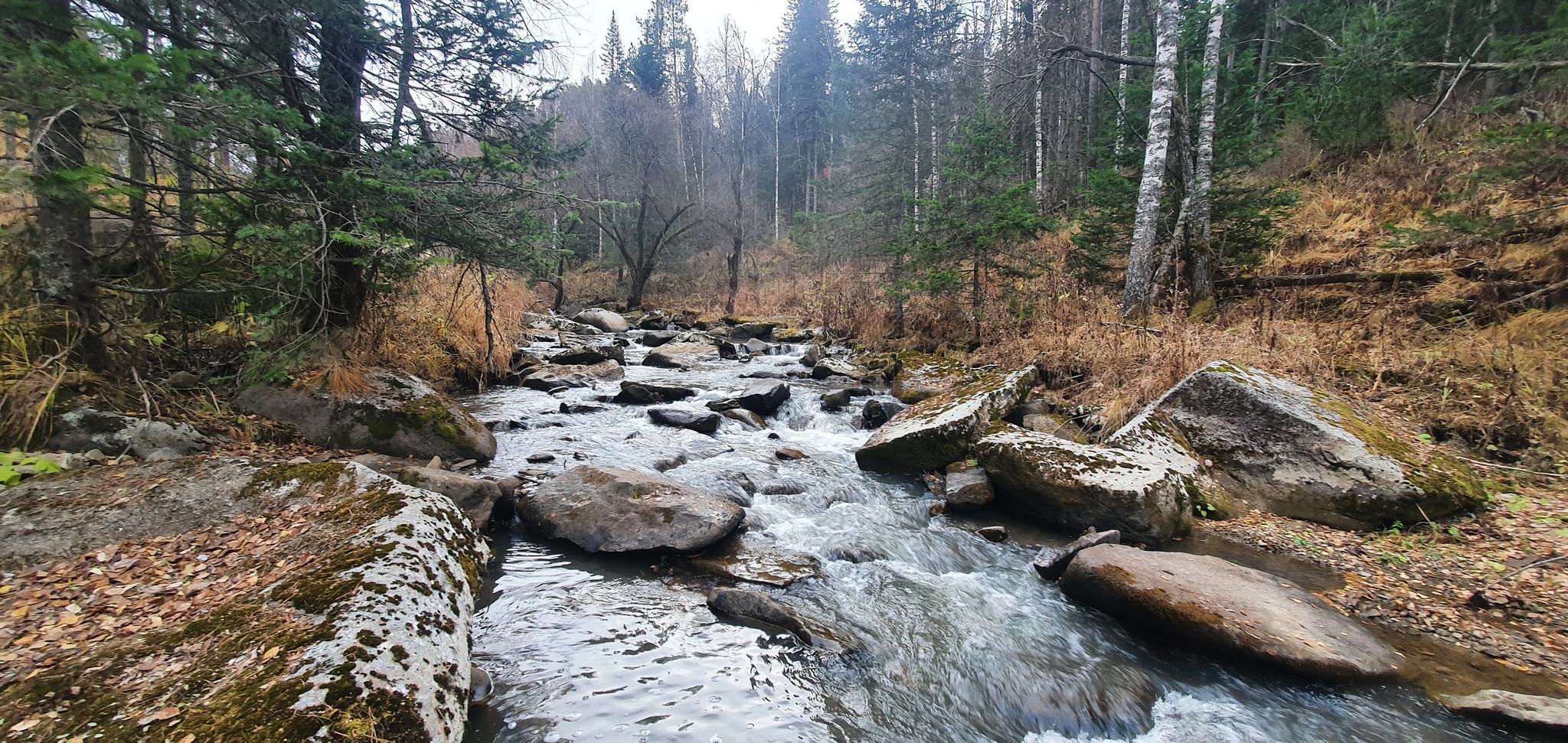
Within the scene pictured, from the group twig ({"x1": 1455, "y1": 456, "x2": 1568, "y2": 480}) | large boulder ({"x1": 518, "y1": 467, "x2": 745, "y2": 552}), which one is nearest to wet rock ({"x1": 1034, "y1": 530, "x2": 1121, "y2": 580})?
large boulder ({"x1": 518, "y1": 467, "x2": 745, "y2": 552})

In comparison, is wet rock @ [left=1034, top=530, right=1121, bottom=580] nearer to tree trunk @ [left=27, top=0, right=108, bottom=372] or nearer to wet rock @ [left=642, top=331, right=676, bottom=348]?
tree trunk @ [left=27, top=0, right=108, bottom=372]

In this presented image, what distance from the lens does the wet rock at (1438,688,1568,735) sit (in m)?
2.82

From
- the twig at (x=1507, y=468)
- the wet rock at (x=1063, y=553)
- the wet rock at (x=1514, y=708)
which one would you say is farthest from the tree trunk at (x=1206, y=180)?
the wet rock at (x=1514, y=708)

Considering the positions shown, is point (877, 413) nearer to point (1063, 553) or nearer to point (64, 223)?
point (1063, 553)

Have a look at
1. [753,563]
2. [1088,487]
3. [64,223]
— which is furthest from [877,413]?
[64,223]

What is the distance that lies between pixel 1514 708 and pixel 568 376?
11.9 metres

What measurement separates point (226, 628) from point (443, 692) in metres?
0.99

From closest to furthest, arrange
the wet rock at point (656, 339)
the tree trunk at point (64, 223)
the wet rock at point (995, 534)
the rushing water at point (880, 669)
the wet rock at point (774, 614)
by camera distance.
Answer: the rushing water at point (880, 669), the tree trunk at point (64, 223), the wet rock at point (774, 614), the wet rock at point (995, 534), the wet rock at point (656, 339)

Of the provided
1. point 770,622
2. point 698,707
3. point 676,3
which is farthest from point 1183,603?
point 676,3

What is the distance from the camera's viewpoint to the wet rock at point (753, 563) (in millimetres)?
4672

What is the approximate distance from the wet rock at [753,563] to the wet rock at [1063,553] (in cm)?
181

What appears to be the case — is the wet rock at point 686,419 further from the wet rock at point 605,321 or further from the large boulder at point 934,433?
the wet rock at point 605,321

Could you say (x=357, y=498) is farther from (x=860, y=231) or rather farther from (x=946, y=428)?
(x=860, y=231)

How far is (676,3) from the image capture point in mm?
33938
